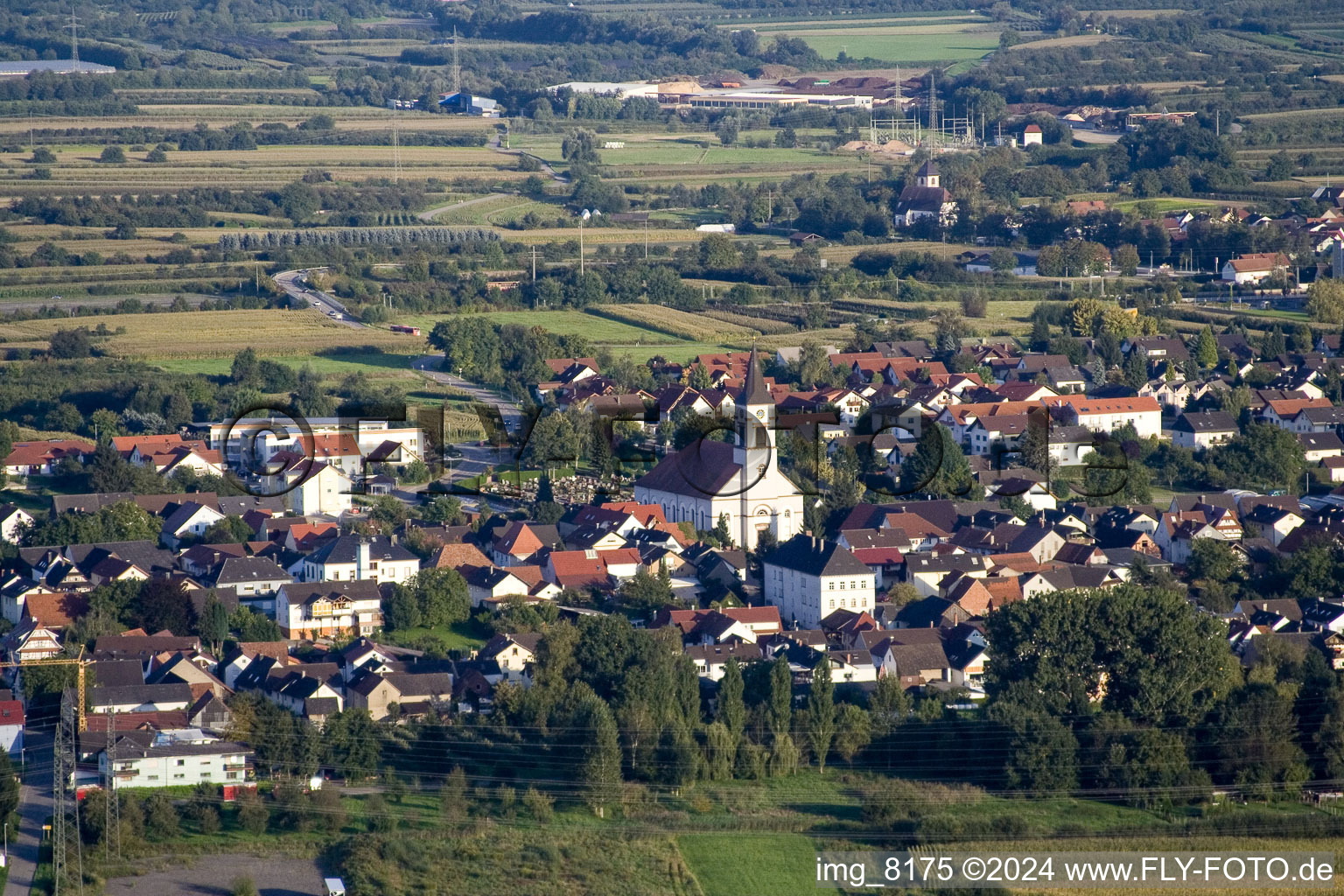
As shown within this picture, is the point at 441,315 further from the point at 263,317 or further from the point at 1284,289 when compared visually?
the point at 1284,289

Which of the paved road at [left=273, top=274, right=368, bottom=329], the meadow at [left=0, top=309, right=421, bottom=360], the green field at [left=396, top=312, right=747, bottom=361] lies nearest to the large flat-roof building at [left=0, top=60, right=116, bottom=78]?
the paved road at [left=273, top=274, right=368, bottom=329]

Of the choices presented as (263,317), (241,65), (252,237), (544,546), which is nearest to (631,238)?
(252,237)

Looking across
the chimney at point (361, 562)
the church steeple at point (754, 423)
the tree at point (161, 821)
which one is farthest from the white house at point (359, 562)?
the tree at point (161, 821)

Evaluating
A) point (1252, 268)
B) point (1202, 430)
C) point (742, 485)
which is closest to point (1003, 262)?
point (1252, 268)

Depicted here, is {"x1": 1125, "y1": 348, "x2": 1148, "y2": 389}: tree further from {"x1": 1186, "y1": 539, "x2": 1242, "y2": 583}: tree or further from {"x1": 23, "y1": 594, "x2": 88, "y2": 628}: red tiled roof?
{"x1": 23, "y1": 594, "x2": 88, "y2": 628}: red tiled roof

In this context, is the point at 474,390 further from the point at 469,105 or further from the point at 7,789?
the point at 469,105

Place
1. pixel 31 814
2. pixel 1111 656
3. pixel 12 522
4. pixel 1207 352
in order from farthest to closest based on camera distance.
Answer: pixel 1207 352
pixel 12 522
pixel 1111 656
pixel 31 814
